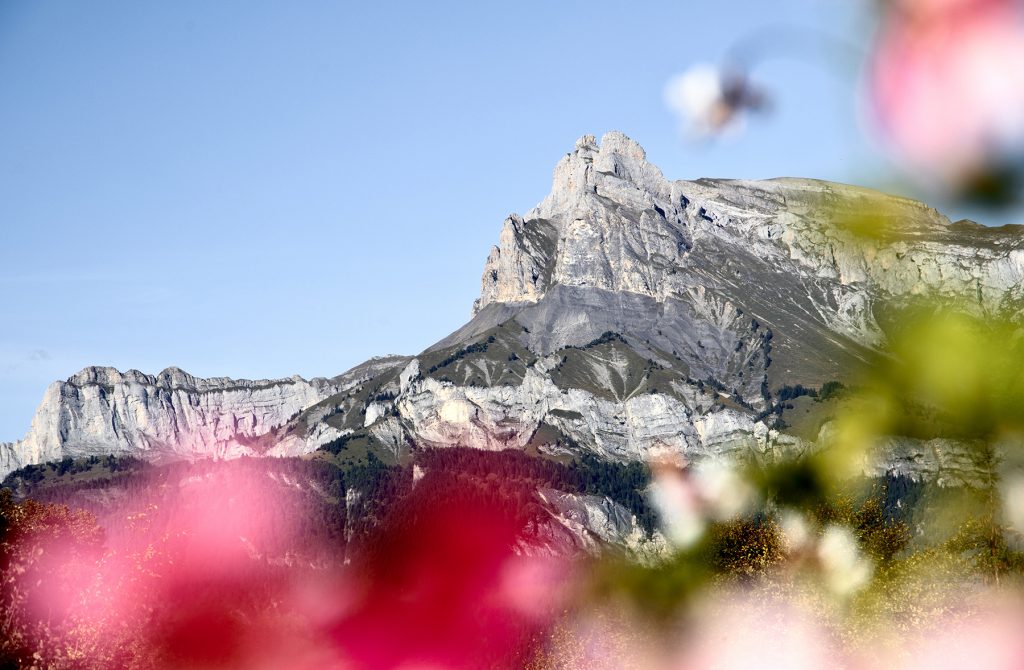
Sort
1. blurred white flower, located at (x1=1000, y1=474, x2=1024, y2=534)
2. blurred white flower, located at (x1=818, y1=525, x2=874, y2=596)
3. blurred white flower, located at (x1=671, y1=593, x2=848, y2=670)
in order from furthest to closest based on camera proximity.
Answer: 1. blurred white flower, located at (x1=671, y1=593, x2=848, y2=670)
2. blurred white flower, located at (x1=818, y1=525, x2=874, y2=596)
3. blurred white flower, located at (x1=1000, y1=474, x2=1024, y2=534)

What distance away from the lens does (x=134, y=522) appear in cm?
10088

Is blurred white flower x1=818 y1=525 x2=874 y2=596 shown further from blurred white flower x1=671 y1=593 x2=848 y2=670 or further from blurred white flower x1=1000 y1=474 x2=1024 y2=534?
blurred white flower x1=1000 y1=474 x2=1024 y2=534

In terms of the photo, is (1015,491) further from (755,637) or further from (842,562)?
(755,637)

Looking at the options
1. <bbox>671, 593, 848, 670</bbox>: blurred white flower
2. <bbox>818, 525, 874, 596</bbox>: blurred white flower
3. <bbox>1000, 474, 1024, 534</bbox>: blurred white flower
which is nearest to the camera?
<bbox>1000, 474, 1024, 534</bbox>: blurred white flower

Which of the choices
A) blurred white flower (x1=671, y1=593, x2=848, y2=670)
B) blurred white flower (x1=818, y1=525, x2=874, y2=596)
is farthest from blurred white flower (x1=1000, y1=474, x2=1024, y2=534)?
blurred white flower (x1=671, y1=593, x2=848, y2=670)

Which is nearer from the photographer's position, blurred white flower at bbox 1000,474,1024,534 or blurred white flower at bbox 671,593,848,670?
blurred white flower at bbox 1000,474,1024,534

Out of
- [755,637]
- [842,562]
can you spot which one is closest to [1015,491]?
[842,562]

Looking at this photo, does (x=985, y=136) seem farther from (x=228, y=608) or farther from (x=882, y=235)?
(x=228, y=608)

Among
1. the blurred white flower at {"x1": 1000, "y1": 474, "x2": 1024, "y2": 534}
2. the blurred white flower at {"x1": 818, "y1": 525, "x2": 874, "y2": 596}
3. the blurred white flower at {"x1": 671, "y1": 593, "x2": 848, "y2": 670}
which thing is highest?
the blurred white flower at {"x1": 1000, "y1": 474, "x2": 1024, "y2": 534}

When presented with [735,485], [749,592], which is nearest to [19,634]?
[749,592]

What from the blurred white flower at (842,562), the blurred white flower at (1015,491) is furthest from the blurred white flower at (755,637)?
the blurred white flower at (1015,491)

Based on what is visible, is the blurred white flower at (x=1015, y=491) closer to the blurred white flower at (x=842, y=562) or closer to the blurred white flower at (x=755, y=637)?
the blurred white flower at (x=842, y=562)

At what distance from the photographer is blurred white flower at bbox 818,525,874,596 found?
71125mm

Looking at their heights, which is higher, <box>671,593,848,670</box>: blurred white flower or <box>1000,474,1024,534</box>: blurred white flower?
<box>1000,474,1024,534</box>: blurred white flower
